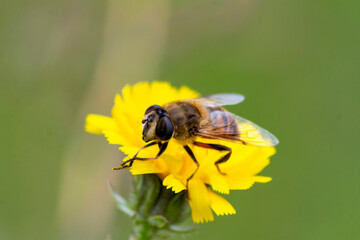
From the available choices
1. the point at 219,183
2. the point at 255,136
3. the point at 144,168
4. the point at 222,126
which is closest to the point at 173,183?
the point at 144,168

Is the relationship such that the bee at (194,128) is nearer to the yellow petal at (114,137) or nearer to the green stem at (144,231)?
the yellow petal at (114,137)

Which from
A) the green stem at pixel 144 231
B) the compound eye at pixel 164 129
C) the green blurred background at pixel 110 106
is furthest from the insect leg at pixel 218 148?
the green blurred background at pixel 110 106

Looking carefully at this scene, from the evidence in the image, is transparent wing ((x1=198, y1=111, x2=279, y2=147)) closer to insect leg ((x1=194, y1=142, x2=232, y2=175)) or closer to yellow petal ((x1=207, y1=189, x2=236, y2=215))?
insect leg ((x1=194, y1=142, x2=232, y2=175))

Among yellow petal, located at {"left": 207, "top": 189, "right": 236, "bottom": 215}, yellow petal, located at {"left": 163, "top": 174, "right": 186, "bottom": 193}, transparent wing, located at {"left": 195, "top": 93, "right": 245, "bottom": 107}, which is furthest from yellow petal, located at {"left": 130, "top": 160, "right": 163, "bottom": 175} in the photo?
transparent wing, located at {"left": 195, "top": 93, "right": 245, "bottom": 107}

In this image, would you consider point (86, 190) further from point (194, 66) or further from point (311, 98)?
point (311, 98)

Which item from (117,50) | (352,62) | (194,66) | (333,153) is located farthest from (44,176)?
(352,62)

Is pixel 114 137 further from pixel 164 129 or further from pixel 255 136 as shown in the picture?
pixel 255 136
